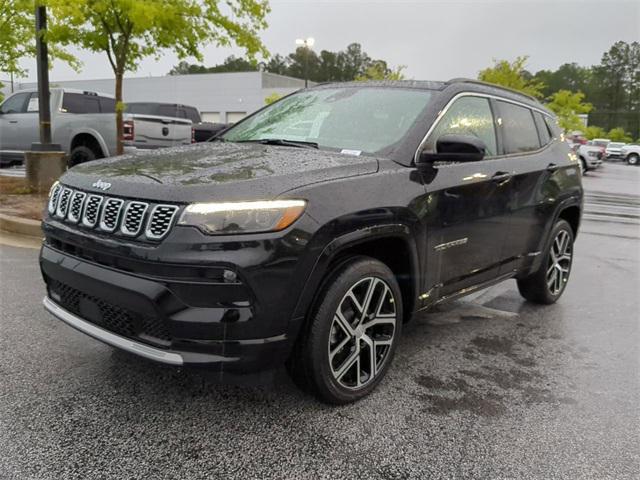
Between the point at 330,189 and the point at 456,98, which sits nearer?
the point at 330,189

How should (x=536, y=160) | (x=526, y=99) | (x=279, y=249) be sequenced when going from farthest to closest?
(x=526, y=99) < (x=536, y=160) < (x=279, y=249)

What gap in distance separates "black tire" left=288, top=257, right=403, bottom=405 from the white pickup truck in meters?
9.35

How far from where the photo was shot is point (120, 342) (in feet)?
8.77

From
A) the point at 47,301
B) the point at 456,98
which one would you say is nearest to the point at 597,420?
the point at 456,98

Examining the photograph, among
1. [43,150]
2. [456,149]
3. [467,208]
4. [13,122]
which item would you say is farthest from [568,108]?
[456,149]

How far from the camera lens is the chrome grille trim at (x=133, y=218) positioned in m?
2.56

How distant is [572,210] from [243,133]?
3267 mm

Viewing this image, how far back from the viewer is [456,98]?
12.5 ft

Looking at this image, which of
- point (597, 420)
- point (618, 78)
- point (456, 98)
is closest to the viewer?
point (597, 420)

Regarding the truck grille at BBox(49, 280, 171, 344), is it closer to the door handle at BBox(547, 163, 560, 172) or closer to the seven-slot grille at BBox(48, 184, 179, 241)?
the seven-slot grille at BBox(48, 184, 179, 241)

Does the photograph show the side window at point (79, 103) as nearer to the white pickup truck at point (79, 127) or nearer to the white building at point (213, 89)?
the white pickup truck at point (79, 127)

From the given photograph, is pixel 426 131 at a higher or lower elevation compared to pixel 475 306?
higher

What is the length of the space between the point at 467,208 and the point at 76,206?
2.36m

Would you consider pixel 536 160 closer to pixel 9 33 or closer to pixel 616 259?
pixel 616 259
